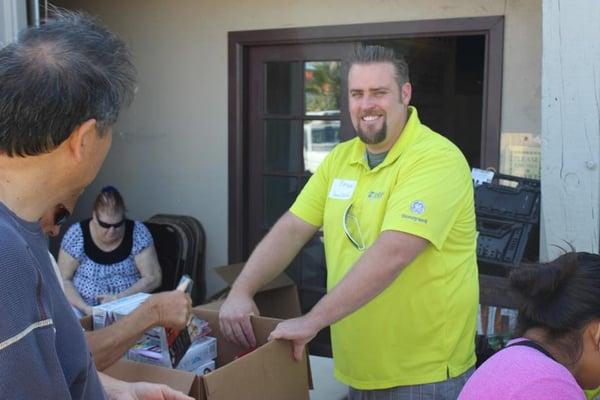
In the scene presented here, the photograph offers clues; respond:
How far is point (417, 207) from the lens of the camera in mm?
1983

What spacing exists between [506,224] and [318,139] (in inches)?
61.0

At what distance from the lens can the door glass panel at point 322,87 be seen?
14.3ft

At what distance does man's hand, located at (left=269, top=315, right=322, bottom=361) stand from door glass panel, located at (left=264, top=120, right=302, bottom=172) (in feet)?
8.80

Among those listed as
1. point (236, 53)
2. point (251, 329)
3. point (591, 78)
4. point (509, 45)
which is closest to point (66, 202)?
point (251, 329)

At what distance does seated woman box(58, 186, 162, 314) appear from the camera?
3.98 metres

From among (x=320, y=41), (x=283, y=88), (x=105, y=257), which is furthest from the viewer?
(x=283, y=88)

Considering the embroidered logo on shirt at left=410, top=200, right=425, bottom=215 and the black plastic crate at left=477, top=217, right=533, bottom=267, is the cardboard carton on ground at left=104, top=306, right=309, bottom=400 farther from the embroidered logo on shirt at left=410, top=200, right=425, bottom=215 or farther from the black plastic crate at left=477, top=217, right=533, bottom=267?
the black plastic crate at left=477, top=217, right=533, bottom=267

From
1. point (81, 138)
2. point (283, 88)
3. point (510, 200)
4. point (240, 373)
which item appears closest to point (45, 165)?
point (81, 138)

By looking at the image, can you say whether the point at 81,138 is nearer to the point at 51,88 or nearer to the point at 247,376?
the point at 51,88

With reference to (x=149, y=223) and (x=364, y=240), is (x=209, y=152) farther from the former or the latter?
(x=364, y=240)

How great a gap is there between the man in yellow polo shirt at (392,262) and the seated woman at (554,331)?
0.43 meters

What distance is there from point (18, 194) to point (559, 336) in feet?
3.83

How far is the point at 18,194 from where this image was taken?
1078 mm

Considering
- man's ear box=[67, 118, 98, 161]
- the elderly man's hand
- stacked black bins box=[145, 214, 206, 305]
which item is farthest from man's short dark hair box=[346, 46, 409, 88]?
stacked black bins box=[145, 214, 206, 305]
